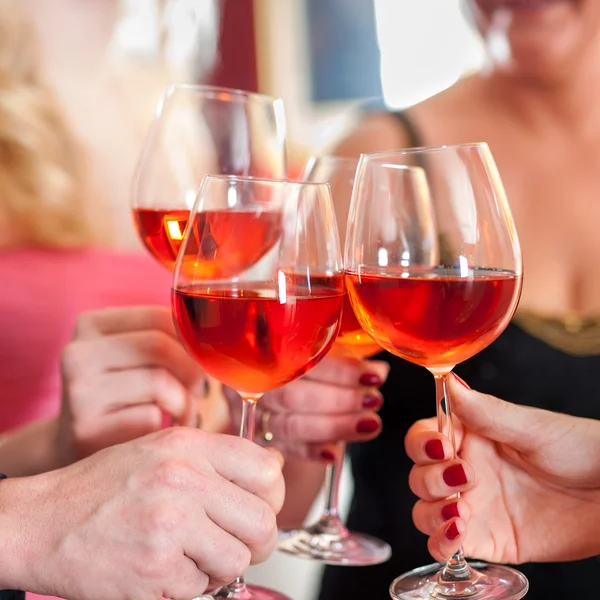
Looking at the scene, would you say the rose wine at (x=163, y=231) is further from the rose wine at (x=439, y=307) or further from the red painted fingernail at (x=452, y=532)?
the red painted fingernail at (x=452, y=532)

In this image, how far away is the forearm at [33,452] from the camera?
3.34 ft

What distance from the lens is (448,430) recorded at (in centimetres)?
74

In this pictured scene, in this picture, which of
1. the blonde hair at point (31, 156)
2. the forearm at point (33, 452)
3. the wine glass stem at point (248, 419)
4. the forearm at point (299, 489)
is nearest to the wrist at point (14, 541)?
the wine glass stem at point (248, 419)

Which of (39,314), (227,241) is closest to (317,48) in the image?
(39,314)

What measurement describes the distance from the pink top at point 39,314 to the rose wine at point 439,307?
1402 mm

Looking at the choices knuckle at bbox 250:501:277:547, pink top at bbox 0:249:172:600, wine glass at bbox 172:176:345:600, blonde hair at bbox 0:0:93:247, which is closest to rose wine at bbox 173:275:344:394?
wine glass at bbox 172:176:345:600

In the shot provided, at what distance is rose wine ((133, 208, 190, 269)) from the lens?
91 cm

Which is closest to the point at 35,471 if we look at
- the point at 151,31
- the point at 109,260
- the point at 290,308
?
the point at 290,308

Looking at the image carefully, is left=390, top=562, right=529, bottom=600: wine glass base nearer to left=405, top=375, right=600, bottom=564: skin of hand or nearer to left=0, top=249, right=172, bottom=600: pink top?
left=405, top=375, right=600, bottom=564: skin of hand

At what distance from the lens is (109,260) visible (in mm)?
2340

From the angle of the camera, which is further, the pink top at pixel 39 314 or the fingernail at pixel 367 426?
the pink top at pixel 39 314

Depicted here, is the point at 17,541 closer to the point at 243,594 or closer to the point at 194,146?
the point at 243,594

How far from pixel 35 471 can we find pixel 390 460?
0.59 metres

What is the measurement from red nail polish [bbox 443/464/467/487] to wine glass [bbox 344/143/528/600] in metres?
0.03
